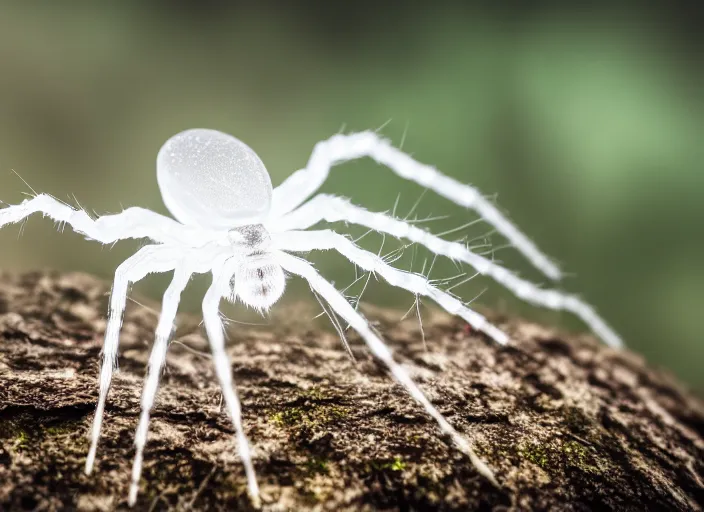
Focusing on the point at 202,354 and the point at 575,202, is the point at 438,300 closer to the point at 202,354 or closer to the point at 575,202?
the point at 202,354

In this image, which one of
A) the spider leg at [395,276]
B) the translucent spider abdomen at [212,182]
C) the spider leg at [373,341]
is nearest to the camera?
the spider leg at [373,341]

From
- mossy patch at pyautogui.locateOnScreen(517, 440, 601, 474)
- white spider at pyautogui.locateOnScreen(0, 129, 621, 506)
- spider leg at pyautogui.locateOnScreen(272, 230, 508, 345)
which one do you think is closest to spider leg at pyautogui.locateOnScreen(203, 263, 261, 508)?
white spider at pyautogui.locateOnScreen(0, 129, 621, 506)

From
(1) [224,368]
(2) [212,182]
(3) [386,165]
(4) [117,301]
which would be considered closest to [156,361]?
(1) [224,368]

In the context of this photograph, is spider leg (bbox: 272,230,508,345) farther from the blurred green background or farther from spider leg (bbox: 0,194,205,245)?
the blurred green background

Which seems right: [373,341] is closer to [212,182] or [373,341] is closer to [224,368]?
[224,368]

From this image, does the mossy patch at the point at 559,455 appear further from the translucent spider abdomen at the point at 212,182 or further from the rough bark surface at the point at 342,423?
the translucent spider abdomen at the point at 212,182

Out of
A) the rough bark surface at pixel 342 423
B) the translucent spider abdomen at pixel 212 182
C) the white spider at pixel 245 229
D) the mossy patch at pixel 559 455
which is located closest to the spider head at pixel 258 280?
the white spider at pixel 245 229

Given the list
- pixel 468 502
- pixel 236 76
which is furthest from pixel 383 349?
pixel 236 76
